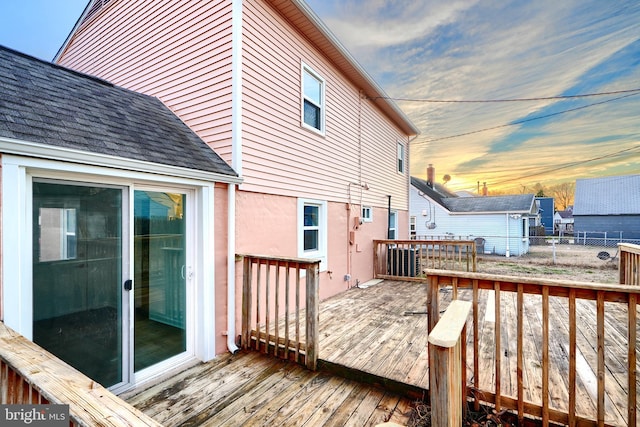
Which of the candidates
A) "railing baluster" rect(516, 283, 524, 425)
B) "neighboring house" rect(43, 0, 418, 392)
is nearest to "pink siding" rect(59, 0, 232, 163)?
"neighboring house" rect(43, 0, 418, 392)

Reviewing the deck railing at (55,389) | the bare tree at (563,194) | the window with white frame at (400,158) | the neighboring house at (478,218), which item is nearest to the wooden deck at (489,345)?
the deck railing at (55,389)

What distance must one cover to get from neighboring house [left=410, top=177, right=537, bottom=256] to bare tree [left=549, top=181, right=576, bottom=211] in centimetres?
2706

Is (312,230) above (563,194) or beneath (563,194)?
beneath

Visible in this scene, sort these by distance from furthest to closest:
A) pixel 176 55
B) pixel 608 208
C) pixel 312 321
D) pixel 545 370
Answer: pixel 608 208 < pixel 176 55 < pixel 312 321 < pixel 545 370

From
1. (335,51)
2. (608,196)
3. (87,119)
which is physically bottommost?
(87,119)

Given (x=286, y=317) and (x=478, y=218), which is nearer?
(x=286, y=317)

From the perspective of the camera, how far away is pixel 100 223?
2635 millimetres

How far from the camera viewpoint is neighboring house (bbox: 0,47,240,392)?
2.15m

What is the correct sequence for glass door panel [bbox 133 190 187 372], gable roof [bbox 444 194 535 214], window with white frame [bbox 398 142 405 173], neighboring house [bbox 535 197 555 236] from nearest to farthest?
1. glass door panel [bbox 133 190 187 372]
2. window with white frame [bbox 398 142 405 173]
3. gable roof [bbox 444 194 535 214]
4. neighboring house [bbox 535 197 555 236]

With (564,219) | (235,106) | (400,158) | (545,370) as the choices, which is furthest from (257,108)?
(564,219)

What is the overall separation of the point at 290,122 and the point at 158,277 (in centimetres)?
336

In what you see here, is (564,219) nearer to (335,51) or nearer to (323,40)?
(335,51)

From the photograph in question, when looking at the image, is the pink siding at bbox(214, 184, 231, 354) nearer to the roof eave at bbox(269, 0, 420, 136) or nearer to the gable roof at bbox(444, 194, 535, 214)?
the roof eave at bbox(269, 0, 420, 136)

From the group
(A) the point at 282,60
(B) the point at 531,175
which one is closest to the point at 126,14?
(A) the point at 282,60
